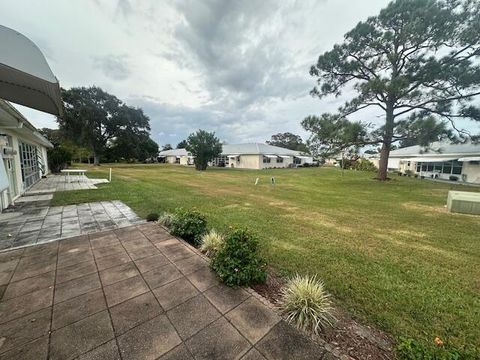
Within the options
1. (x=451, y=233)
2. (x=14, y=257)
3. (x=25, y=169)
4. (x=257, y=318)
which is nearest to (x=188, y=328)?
(x=257, y=318)

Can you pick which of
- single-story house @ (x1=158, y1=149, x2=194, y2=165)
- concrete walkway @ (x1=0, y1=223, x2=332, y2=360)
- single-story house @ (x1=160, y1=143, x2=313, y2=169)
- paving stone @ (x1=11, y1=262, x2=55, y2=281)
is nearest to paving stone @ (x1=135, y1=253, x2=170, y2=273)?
concrete walkway @ (x1=0, y1=223, x2=332, y2=360)

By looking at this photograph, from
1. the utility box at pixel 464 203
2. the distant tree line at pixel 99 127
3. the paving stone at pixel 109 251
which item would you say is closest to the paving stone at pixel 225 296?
the paving stone at pixel 109 251

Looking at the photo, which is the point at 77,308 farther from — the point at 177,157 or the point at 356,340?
the point at 177,157

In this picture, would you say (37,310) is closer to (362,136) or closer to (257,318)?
(257,318)

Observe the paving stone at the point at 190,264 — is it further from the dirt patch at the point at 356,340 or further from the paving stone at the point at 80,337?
the dirt patch at the point at 356,340

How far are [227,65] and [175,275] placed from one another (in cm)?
1482

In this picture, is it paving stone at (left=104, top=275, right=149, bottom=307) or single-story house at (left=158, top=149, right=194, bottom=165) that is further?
single-story house at (left=158, top=149, right=194, bottom=165)

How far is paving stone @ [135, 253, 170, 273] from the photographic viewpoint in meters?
3.08

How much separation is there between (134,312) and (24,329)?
37.9 inches

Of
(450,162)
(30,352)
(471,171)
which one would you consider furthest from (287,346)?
(450,162)

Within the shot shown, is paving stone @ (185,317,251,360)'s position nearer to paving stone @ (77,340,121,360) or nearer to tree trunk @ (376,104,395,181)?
paving stone @ (77,340,121,360)

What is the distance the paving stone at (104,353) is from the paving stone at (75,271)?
1.52 meters

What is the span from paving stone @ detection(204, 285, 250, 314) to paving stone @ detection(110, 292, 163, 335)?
0.59 metres

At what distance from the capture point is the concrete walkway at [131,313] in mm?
1740
